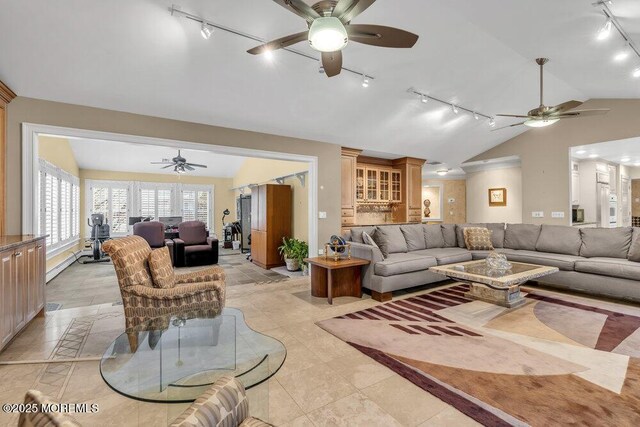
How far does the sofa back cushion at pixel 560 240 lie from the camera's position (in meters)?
4.86

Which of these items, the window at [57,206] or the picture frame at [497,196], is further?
the picture frame at [497,196]

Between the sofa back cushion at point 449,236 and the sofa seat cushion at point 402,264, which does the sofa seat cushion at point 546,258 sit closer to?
the sofa back cushion at point 449,236

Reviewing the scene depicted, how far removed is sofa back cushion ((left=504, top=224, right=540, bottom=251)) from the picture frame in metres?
2.77

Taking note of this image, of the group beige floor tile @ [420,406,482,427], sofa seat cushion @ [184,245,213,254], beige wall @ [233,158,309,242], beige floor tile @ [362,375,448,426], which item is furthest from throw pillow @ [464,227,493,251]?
sofa seat cushion @ [184,245,213,254]

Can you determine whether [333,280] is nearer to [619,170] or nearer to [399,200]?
[399,200]

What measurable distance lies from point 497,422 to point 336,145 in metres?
4.81

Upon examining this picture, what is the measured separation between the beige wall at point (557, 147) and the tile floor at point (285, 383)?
18.9 ft

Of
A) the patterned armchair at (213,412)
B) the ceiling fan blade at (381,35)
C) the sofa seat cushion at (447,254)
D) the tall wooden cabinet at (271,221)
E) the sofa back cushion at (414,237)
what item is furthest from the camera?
the tall wooden cabinet at (271,221)

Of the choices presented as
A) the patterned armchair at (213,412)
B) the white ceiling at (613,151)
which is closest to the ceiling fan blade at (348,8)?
the patterned armchair at (213,412)

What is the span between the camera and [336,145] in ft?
19.2

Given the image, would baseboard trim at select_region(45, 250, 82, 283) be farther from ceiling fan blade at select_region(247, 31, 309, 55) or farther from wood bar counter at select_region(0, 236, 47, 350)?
ceiling fan blade at select_region(247, 31, 309, 55)

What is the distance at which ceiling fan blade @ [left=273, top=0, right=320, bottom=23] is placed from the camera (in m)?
1.96

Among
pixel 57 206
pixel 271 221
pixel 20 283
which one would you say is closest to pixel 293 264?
pixel 271 221

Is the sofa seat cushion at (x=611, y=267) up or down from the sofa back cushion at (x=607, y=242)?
down
